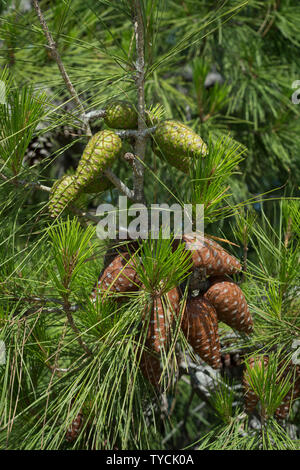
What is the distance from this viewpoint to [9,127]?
51cm

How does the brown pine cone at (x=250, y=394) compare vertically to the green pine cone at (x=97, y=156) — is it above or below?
below

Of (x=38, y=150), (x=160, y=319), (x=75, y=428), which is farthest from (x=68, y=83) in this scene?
(x=38, y=150)

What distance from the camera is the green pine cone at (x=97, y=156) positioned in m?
0.50

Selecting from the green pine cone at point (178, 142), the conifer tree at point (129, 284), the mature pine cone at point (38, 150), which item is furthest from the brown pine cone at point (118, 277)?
the mature pine cone at point (38, 150)

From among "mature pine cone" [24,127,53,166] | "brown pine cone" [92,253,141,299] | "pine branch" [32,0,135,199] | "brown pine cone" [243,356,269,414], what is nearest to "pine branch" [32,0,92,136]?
"pine branch" [32,0,135,199]

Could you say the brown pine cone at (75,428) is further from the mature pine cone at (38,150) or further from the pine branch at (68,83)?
the mature pine cone at (38,150)

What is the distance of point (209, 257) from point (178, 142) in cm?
11

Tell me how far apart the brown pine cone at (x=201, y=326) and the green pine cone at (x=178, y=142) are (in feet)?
0.46

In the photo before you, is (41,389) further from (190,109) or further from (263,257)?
(190,109)

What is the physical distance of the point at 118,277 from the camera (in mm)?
506

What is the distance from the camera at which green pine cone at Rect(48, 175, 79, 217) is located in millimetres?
504

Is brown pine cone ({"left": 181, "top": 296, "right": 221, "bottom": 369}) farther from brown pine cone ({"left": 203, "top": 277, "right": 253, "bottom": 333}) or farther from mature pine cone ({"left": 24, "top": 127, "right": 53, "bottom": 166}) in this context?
mature pine cone ({"left": 24, "top": 127, "right": 53, "bottom": 166})

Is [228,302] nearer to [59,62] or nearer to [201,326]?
[201,326]

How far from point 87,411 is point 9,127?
30 cm
